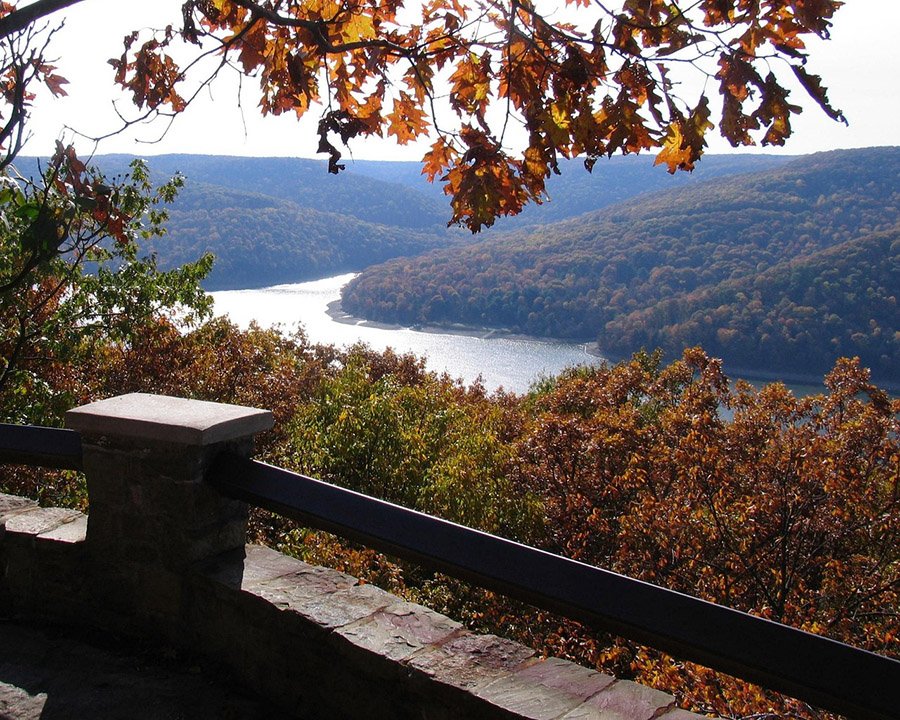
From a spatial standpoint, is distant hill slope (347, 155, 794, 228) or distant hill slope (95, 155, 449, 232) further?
distant hill slope (347, 155, 794, 228)

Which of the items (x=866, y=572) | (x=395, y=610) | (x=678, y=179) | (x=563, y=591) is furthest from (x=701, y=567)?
(x=678, y=179)

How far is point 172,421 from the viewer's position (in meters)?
2.38

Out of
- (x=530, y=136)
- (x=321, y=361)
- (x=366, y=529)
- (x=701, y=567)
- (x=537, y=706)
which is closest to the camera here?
(x=537, y=706)

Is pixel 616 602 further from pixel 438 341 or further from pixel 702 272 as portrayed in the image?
pixel 702 272

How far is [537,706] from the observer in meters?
1.77

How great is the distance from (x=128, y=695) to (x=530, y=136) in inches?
84.2

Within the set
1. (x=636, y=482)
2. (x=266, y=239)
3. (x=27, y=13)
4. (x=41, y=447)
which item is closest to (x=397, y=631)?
(x=41, y=447)

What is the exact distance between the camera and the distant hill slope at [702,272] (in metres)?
25.3

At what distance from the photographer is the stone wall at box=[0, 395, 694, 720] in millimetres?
1907

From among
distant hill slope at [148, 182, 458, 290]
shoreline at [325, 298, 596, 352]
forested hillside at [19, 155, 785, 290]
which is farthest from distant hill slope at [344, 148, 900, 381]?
forested hillside at [19, 155, 785, 290]

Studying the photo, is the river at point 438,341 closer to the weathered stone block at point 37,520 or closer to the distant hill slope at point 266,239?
the distant hill slope at point 266,239

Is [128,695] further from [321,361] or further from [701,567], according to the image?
[321,361]

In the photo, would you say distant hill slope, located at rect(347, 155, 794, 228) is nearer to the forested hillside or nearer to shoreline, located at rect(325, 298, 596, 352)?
the forested hillside

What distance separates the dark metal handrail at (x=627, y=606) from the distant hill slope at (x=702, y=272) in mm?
22666
